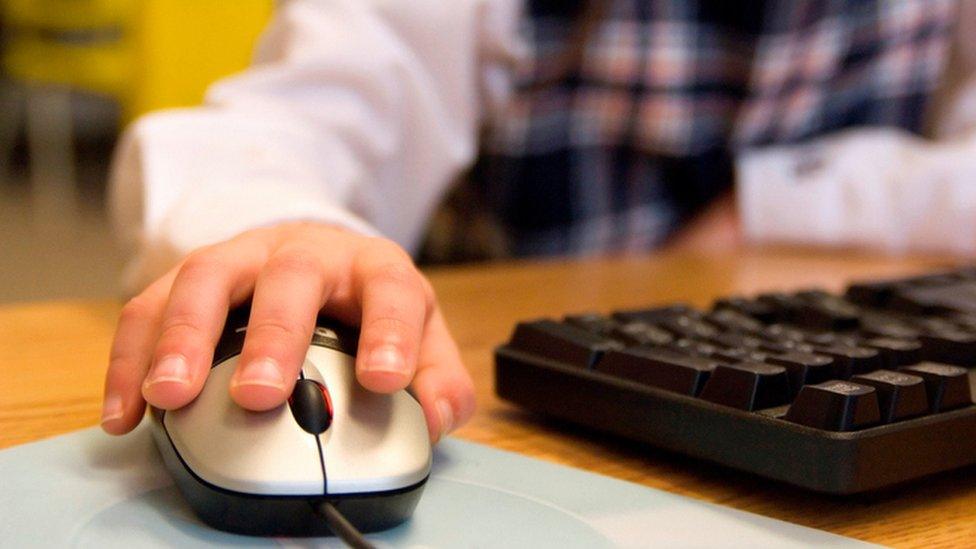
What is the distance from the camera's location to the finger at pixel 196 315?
0.89 ft

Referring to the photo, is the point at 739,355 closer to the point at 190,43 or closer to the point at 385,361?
the point at 385,361

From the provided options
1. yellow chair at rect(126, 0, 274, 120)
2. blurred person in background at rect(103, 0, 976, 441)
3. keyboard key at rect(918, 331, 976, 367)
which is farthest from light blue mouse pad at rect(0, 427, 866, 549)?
yellow chair at rect(126, 0, 274, 120)

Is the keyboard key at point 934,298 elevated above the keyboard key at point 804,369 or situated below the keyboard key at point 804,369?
below

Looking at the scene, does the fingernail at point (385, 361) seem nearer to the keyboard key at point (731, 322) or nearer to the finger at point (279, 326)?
the finger at point (279, 326)

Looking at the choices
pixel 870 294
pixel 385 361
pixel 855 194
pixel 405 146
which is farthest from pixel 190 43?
pixel 385 361

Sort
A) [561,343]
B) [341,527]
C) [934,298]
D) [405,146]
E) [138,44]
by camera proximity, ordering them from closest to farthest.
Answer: [341,527]
[561,343]
[934,298]
[405,146]
[138,44]

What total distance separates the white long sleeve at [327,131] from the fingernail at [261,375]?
239mm

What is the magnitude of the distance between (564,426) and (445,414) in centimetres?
7

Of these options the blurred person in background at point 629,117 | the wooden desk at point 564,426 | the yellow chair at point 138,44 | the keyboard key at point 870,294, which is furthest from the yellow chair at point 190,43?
the keyboard key at point 870,294

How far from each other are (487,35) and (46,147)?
3.89 m

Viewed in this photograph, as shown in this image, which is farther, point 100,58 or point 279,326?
point 100,58

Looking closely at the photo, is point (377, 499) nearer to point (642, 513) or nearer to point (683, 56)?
point (642, 513)

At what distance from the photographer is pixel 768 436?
0.28m

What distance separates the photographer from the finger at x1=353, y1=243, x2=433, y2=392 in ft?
0.91
